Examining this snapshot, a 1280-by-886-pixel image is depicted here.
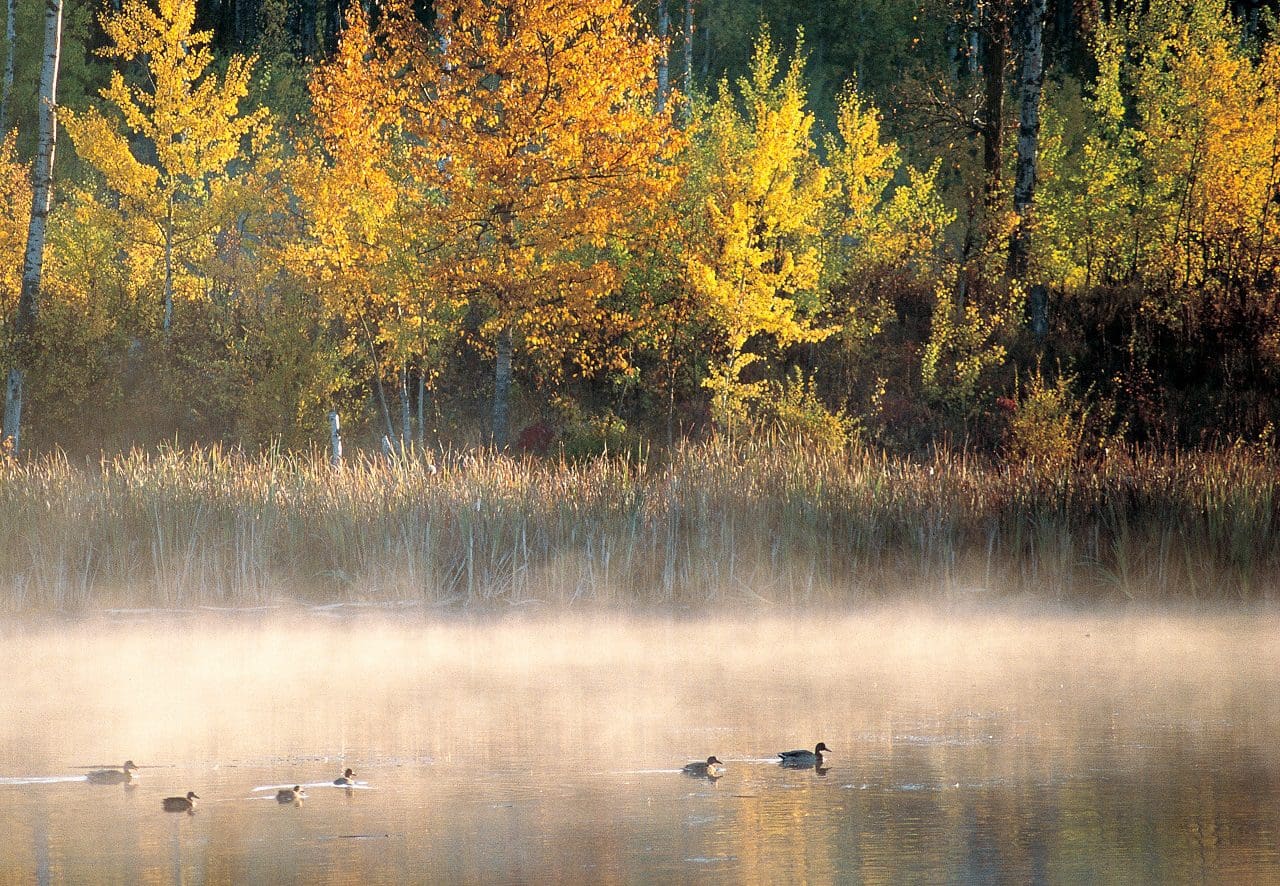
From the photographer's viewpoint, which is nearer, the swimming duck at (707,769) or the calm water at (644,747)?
the calm water at (644,747)

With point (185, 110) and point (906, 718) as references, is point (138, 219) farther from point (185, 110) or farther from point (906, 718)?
point (906, 718)

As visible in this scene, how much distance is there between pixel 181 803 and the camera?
7039mm

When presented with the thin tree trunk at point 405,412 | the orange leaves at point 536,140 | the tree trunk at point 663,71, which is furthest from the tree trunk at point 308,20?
the orange leaves at point 536,140

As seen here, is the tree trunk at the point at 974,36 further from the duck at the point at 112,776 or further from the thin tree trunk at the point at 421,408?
the duck at the point at 112,776

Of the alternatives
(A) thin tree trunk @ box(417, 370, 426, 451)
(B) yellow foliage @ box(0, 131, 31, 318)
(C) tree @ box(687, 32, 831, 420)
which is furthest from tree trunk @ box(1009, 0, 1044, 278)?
(B) yellow foliage @ box(0, 131, 31, 318)

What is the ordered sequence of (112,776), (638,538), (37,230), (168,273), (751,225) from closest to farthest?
(112,776) → (638,538) → (37,230) → (751,225) → (168,273)

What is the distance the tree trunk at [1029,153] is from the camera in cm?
2719

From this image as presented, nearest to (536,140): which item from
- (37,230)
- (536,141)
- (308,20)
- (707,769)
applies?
(536,141)

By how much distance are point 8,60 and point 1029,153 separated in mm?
27080

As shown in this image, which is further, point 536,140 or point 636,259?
point 636,259

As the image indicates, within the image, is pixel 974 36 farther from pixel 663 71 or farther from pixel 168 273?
pixel 168 273

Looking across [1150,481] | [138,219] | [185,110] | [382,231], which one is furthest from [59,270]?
[1150,481]

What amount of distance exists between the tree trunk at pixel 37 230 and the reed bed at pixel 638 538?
11.0 m

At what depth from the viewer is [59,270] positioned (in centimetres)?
3041
